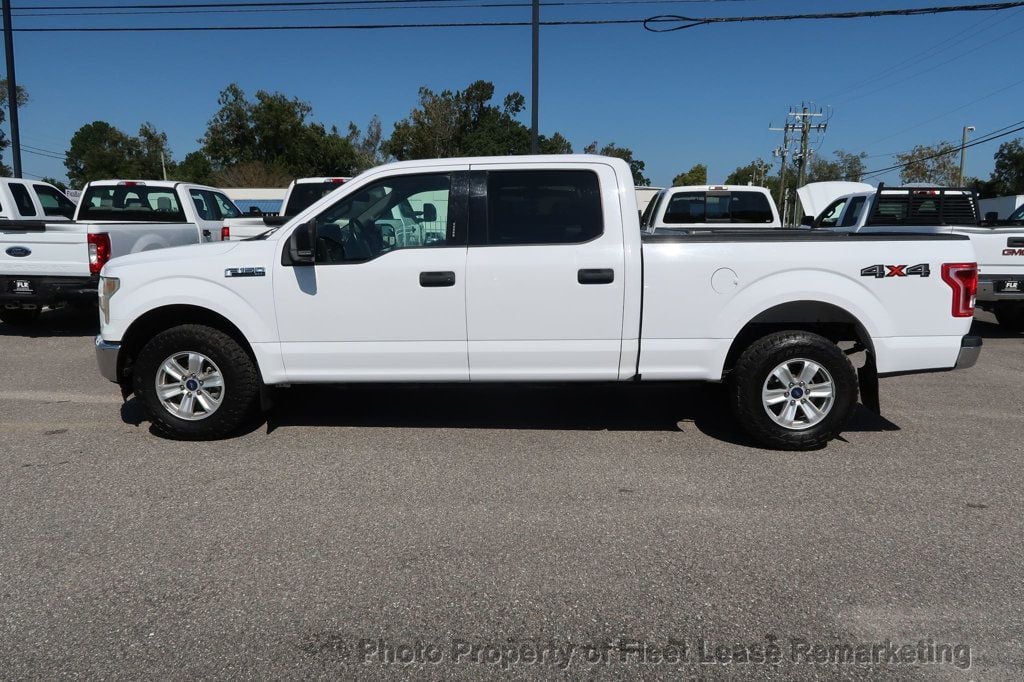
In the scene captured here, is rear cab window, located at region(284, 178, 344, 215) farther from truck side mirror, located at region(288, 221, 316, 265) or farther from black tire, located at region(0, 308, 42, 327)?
truck side mirror, located at region(288, 221, 316, 265)

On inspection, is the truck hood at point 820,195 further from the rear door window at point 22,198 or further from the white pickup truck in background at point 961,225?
the rear door window at point 22,198

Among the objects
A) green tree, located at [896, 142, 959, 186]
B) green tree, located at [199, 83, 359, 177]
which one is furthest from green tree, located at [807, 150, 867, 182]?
green tree, located at [199, 83, 359, 177]

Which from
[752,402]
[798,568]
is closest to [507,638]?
[798,568]

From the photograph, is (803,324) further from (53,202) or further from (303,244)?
(53,202)

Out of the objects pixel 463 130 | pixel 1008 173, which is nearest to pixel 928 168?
pixel 1008 173

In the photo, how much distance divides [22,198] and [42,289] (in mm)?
4315

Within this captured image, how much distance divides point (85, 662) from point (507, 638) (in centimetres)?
159

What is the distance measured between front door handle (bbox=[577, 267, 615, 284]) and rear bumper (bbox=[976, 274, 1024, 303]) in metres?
7.00

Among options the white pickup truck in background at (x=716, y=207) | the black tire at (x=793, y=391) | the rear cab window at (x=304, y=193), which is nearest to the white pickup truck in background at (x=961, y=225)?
the white pickup truck in background at (x=716, y=207)

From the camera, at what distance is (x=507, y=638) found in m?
3.04

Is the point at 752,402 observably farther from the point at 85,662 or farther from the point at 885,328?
the point at 85,662

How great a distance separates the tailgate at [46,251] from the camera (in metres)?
9.38

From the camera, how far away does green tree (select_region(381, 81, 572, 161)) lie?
208ft

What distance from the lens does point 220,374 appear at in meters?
5.38
